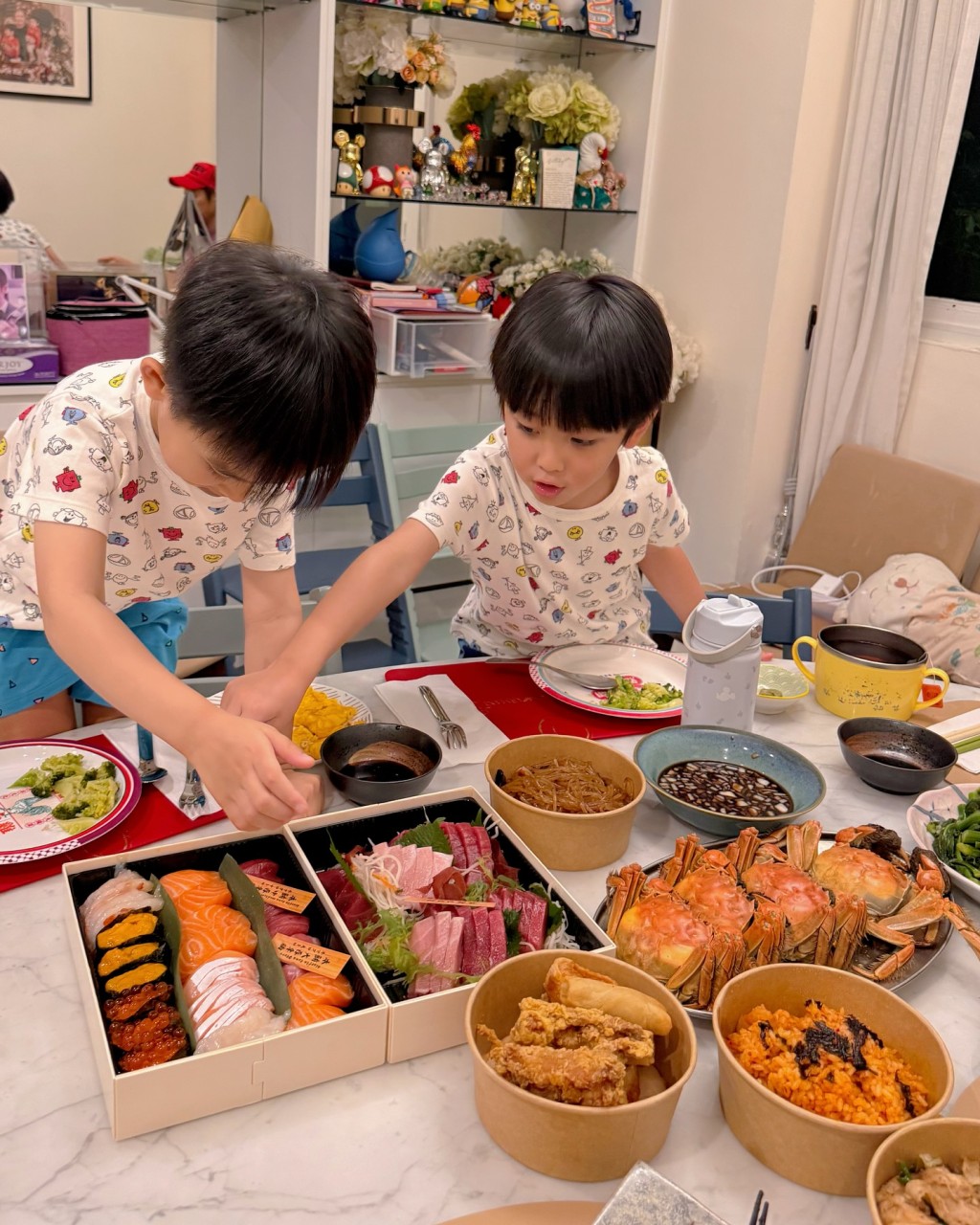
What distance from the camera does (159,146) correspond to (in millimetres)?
2832

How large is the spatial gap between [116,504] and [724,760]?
33.6 inches

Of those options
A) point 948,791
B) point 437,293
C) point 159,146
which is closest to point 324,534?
point 437,293

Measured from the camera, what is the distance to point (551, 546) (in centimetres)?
180

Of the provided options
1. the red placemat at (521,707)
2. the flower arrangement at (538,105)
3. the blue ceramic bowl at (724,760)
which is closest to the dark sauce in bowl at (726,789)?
the blue ceramic bowl at (724,760)

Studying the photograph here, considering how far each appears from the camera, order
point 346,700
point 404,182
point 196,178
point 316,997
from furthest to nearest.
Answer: point 404,182, point 196,178, point 346,700, point 316,997

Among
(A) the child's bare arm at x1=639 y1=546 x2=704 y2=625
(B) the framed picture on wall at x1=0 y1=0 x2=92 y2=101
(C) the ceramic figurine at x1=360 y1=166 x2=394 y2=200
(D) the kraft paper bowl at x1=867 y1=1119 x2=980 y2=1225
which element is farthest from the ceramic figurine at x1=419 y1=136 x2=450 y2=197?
(D) the kraft paper bowl at x1=867 y1=1119 x2=980 y2=1225

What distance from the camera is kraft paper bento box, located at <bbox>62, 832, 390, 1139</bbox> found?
778mm

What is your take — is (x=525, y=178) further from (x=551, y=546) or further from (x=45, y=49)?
(x=551, y=546)

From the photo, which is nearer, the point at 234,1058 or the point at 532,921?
the point at 234,1058

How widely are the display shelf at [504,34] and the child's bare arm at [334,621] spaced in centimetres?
201

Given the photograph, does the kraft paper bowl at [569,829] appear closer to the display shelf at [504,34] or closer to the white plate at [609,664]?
the white plate at [609,664]

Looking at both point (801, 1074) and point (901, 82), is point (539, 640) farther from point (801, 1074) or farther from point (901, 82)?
point (901, 82)

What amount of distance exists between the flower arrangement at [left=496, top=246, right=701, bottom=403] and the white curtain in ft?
1.24

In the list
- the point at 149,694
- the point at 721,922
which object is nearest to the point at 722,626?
the point at 721,922
